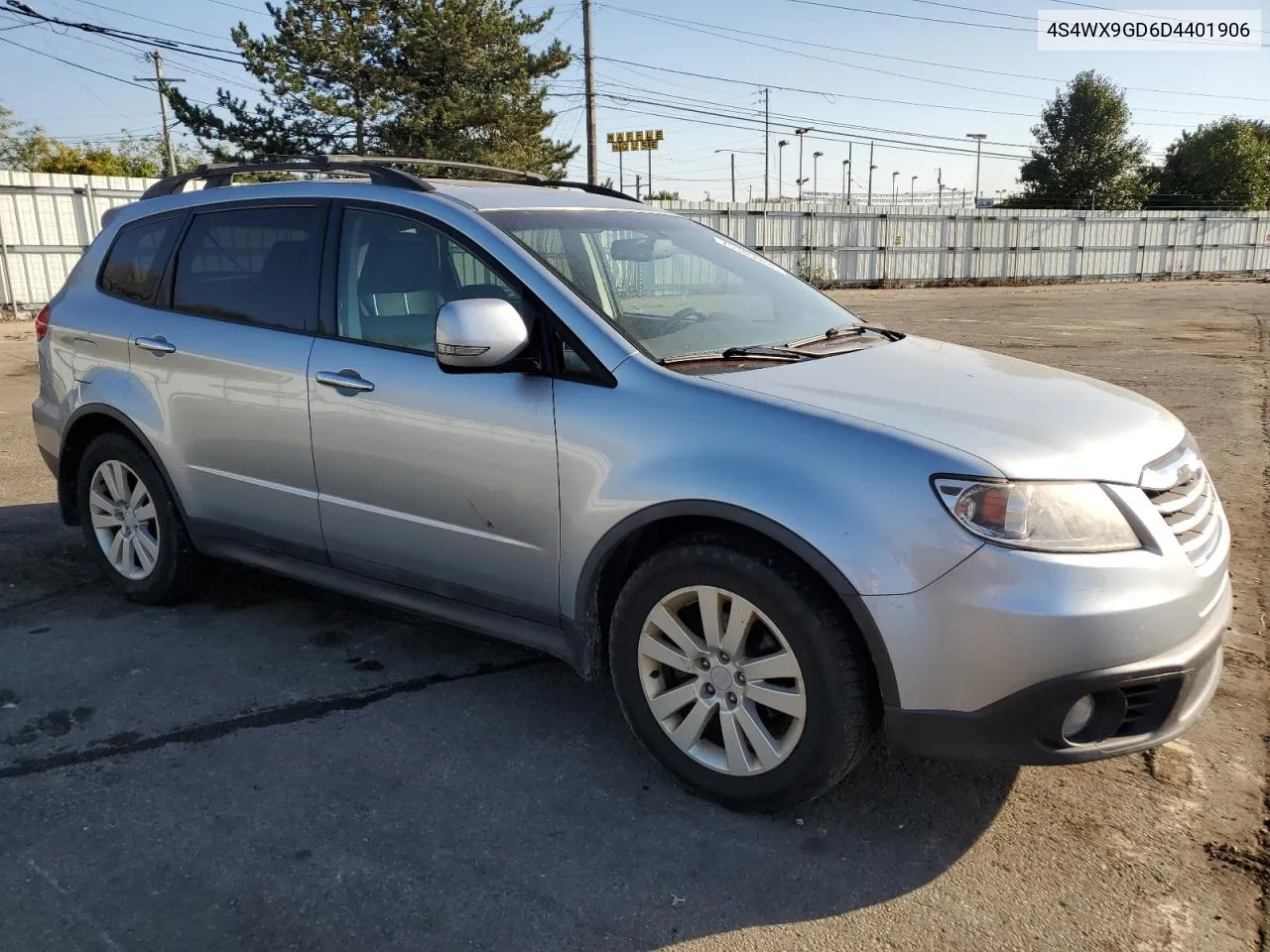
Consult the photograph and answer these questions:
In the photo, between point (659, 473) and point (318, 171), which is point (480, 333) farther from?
point (318, 171)

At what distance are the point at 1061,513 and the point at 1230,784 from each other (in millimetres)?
1295

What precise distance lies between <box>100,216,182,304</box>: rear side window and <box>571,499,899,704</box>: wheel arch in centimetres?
261

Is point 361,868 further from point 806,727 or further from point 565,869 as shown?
point 806,727

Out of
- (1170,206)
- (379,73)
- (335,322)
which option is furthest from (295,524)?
(1170,206)

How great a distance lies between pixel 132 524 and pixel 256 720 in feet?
5.12

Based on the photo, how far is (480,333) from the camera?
2.98 meters

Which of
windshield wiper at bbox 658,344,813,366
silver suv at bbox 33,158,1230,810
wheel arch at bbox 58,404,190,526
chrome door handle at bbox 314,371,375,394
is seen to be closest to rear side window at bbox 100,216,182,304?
silver suv at bbox 33,158,1230,810

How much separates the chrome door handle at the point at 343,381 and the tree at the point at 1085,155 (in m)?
60.0

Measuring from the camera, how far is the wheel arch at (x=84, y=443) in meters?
4.32

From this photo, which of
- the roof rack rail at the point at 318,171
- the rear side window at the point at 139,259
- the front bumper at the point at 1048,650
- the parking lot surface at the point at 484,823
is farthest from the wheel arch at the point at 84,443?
the front bumper at the point at 1048,650

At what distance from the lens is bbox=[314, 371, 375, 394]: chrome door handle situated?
11.4ft

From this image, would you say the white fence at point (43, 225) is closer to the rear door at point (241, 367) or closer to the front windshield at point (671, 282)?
the rear door at point (241, 367)

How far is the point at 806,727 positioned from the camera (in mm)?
2662

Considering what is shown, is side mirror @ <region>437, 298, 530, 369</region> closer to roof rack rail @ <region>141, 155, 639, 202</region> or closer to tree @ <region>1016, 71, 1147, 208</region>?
roof rack rail @ <region>141, 155, 639, 202</region>
